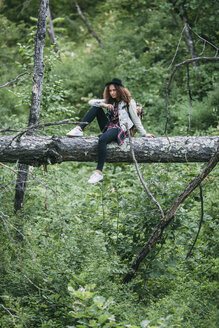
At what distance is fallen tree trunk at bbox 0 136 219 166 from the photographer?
4.92 m

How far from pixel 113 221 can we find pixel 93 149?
1036 millimetres

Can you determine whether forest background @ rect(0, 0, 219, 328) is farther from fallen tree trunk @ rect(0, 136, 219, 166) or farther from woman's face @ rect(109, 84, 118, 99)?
woman's face @ rect(109, 84, 118, 99)

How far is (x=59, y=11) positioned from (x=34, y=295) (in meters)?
15.2

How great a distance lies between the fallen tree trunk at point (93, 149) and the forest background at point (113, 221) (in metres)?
0.25

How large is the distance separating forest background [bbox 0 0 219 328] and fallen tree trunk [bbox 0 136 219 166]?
9.7 inches

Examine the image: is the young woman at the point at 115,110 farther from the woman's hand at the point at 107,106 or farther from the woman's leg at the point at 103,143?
the woman's leg at the point at 103,143

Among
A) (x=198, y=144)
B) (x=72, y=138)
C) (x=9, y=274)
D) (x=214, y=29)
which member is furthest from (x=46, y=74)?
(x=214, y=29)

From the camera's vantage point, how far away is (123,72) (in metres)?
10.7

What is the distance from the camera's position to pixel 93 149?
5133 millimetres

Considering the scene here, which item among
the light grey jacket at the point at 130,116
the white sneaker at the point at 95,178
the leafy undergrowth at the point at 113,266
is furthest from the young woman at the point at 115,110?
the leafy undergrowth at the point at 113,266

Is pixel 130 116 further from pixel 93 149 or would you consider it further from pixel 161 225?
pixel 161 225

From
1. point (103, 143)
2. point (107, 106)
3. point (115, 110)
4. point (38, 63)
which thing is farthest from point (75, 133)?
point (38, 63)

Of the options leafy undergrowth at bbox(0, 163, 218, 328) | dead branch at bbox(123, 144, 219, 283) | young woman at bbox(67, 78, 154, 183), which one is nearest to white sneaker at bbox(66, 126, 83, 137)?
young woman at bbox(67, 78, 154, 183)

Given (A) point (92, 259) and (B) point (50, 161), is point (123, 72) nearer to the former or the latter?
(B) point (50, 161)
